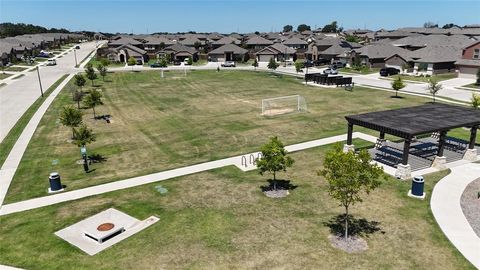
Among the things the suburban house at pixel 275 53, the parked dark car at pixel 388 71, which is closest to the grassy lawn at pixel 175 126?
the parked dark car at pixel 388 71

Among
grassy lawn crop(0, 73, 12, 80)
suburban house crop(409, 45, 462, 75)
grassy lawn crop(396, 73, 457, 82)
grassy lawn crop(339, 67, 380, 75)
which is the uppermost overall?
suburban house crop(409, 45, 462, 75)

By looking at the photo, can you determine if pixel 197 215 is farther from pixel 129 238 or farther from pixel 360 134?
pixel 360 134

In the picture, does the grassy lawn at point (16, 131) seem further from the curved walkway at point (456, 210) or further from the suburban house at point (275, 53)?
the suburban house at point (275, 53)

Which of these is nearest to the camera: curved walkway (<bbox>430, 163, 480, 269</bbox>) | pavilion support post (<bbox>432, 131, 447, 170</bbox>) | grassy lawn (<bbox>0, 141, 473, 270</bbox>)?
grassy lawn (<bbox>0, 141, 473, 270</bbox>)

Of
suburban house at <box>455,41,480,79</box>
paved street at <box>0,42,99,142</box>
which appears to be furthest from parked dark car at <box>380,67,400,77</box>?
paved street at <box>0,42,99,142</box>

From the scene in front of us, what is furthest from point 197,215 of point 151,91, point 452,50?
point 452,50

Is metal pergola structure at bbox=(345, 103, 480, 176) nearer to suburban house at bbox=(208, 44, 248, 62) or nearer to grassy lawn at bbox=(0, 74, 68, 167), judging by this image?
grassy lawn at bbox=(0, 74, 68, 167)
